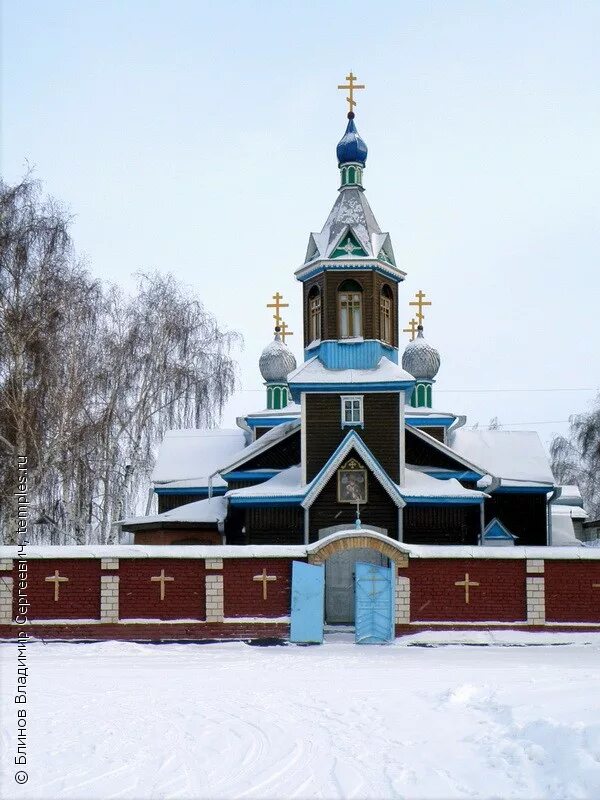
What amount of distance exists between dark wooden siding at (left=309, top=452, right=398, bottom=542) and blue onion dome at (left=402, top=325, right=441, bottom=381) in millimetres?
8822

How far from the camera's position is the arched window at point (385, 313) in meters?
25.6

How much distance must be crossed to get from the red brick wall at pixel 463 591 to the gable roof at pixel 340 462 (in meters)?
3.76

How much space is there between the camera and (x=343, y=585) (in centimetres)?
2195

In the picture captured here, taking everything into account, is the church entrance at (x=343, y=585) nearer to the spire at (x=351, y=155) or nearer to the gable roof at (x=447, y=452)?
the gable roof at (x=447, y=452)

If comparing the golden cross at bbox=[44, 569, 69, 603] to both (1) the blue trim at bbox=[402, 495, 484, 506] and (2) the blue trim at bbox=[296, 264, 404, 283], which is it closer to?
(1) the blue trim at bbox=[402, 495, 484, 506]

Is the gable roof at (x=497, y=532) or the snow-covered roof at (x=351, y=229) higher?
the snow-covered roof at (x=351, y=229)

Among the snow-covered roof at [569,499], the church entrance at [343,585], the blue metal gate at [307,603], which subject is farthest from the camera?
the snow-covered roof at [569,499]

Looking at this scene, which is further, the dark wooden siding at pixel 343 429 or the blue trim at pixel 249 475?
the blue trim at pixel 249 475

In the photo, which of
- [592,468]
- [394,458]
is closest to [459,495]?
[394,458]

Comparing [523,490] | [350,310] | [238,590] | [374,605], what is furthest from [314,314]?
[374,605]

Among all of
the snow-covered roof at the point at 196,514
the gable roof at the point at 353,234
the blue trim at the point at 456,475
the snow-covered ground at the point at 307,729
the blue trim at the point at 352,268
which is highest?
the gable roof at the point at 353,234

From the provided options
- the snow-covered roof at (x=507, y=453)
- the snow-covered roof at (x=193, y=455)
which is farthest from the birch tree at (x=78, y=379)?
the snow-covered roof at (x=507, y=453)

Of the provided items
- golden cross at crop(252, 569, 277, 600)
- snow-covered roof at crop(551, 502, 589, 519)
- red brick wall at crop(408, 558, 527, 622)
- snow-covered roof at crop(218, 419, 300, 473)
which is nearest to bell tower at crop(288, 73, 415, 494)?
snow-covered roof at crop(218, 419, 300, 473)

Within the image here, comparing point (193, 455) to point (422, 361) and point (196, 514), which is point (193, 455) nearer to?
point (196, 514)
